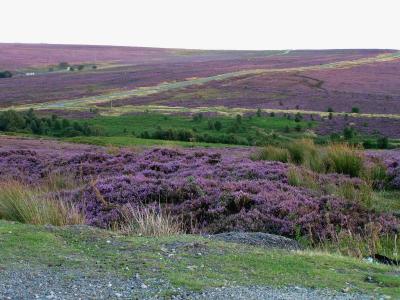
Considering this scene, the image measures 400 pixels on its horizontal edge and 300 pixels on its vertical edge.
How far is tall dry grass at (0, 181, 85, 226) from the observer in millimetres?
11484

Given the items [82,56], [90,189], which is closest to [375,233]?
[90,189]

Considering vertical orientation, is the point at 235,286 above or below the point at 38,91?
above

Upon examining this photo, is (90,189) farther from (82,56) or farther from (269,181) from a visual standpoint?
(82,56)

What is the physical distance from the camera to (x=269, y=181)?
1611 centimetres

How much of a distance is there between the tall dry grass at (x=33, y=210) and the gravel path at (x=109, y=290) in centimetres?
395

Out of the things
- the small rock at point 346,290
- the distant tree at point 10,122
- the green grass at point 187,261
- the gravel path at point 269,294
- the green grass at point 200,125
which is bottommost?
the green grass at point 200,125

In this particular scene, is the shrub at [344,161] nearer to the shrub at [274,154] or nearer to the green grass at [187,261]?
the shrub at [274,154]

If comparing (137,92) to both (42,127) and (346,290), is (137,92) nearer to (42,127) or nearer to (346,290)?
(42,127)

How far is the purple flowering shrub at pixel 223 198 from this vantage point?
12.9 metres

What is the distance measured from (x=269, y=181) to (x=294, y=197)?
6.10 ft

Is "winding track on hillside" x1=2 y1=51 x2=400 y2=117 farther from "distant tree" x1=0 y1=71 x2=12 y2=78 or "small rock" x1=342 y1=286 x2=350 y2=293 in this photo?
"small rock" x1=342 y1=286 x2=350 y2=293

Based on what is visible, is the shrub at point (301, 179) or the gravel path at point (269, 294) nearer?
the gravel path at point (269, 294)

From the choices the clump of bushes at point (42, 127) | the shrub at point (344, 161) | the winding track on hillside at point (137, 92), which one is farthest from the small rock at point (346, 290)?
the winding track on hillside at point (137, 92)

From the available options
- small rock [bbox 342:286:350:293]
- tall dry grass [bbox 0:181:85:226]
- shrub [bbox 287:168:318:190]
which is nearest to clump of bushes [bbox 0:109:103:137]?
shrub [bbox 287:168:318:190]
